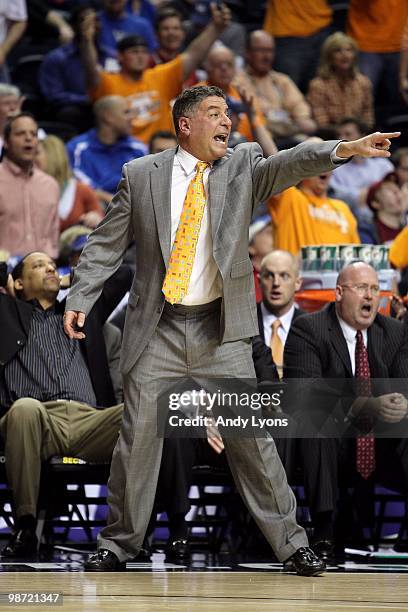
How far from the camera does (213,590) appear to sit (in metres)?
3.72

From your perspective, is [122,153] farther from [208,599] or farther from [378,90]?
[208,599]

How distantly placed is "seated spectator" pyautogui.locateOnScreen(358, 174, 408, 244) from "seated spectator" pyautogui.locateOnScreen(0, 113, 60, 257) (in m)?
2.13

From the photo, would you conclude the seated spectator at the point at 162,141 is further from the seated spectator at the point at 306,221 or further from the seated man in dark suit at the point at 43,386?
the seated man in dark suit at the point at 43,386

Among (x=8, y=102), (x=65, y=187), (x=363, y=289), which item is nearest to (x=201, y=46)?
(x=8, y=102)

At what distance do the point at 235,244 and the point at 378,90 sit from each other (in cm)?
656

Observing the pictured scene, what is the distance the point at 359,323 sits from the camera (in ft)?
17.2

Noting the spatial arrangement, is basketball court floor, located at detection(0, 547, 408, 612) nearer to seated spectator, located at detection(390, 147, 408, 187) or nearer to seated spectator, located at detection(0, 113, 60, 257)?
seated spectator, located at detection(0, 113, 60, 257)

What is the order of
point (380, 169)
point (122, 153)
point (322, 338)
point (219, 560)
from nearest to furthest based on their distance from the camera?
1. point (219, 560)
2. point (322, 338)
3. point (122, 153)
4. point (380, 169)

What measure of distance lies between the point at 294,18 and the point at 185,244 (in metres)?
6.57

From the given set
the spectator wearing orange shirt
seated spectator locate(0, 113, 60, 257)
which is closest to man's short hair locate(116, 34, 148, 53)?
seated spectator locate(0, 113, 60, 257)

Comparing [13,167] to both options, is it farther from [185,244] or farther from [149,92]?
[185,244]

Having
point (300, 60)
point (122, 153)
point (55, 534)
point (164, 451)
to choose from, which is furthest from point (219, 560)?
point (300, 60)

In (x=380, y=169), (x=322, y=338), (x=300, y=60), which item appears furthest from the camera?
(x=300, y=60)

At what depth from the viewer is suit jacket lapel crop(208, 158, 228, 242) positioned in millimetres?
4077
